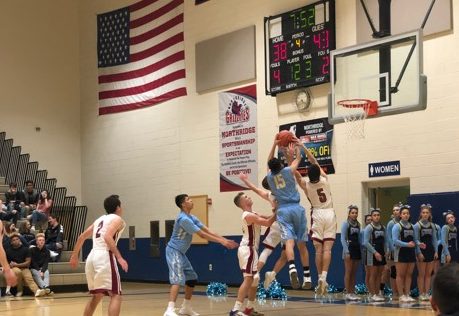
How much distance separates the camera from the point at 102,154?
24297 millimetres

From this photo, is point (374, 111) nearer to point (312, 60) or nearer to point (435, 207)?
point (435, 207)

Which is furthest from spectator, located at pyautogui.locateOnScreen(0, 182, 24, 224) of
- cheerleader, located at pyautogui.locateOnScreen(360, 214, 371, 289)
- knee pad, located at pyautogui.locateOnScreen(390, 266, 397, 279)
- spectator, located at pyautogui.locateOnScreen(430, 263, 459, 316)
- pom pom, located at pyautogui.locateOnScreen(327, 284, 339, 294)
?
spectator, located at pyautogui.locateOnScreen(430, 263, 459, 316)

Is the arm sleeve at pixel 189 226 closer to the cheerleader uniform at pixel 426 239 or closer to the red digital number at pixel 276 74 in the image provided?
the cheerleader uniform at pixel 426 239

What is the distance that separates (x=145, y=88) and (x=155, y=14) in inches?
94.4

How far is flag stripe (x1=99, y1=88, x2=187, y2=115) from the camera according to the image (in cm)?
2133

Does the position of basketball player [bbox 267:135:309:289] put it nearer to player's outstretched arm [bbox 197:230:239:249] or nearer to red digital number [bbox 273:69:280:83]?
player's outstretched arm [bbox 197:230:239:249]

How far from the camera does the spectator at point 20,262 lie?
57.2 ft

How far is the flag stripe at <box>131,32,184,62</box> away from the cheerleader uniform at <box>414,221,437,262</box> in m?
10.4

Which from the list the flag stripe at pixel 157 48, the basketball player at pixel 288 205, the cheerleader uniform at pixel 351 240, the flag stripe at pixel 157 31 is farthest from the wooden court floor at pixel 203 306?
the flag stripe at pixel 157 31

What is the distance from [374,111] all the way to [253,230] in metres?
3.67

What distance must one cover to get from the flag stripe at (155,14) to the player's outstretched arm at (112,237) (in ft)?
46.6

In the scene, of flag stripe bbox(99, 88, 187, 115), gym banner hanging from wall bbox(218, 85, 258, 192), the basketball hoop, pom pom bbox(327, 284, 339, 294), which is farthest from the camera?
flag stripe bbox(99, 88, 187, 115)

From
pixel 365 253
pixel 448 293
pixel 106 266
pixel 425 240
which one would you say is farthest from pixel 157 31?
pixel 448 293

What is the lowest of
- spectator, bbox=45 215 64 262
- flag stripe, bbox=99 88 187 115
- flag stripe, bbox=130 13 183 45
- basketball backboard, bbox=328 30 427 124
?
spectator, bbox=45 215 64 262
